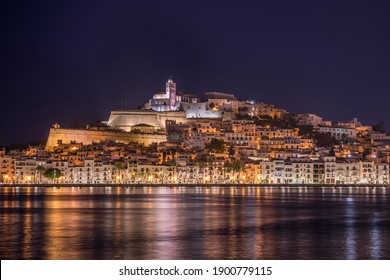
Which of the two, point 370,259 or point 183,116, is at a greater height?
point 183,116

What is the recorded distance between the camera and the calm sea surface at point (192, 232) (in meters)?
17.5

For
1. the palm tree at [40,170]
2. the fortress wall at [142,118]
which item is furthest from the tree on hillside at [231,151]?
the palm tree at [40,170]

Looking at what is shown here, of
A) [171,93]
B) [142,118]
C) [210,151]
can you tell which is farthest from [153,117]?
[210,151]

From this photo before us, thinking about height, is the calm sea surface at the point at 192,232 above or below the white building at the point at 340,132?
below

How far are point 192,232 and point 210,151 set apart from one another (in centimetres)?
4481

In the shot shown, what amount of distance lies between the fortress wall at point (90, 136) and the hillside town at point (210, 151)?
20 cm

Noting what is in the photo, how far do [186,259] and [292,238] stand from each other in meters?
4.77

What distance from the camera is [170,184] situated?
6119cm

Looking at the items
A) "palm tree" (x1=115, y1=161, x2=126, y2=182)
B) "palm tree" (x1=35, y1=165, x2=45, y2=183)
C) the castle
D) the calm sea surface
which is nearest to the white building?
the castle

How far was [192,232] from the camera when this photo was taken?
21.9 metres

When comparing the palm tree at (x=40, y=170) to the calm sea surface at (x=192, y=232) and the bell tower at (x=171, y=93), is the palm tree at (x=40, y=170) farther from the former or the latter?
the calm sea surface at (x=192, y=232)

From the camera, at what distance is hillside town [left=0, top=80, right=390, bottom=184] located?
6181 centimetres

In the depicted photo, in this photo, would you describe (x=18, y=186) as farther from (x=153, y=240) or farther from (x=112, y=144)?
(x=153, y=240)
